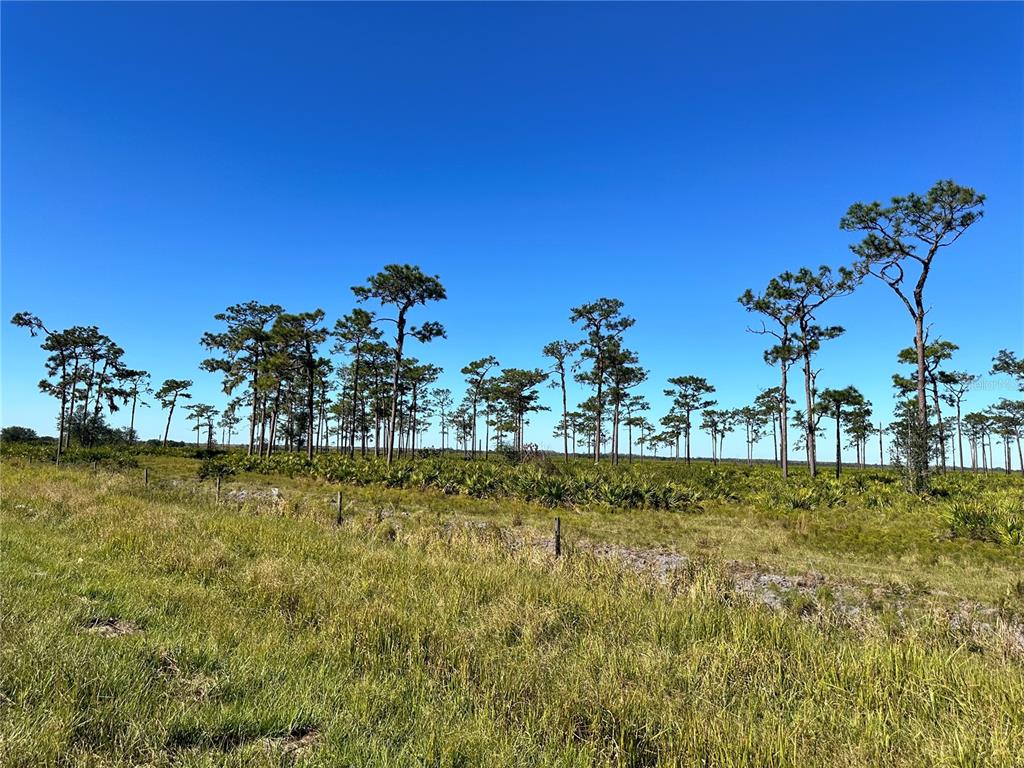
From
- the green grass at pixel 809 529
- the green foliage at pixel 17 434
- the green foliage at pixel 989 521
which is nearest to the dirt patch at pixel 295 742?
the green grass at pixel 809 529

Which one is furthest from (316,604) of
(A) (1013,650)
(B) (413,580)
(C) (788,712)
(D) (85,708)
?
(A) (1013,650)

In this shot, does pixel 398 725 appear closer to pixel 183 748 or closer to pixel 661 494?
pixel 183 748

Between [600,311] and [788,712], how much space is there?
37.4 metres

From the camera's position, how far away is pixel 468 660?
4.69 m

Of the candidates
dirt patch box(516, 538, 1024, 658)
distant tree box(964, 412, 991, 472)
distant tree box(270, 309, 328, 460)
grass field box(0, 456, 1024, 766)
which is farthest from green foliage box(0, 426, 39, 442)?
distant tree box(964, 412, 991, 472)

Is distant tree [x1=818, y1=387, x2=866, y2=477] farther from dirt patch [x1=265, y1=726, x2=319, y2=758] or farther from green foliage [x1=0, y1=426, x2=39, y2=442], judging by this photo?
green foliage [x1=0, y1=426, x2=39, y2=442]

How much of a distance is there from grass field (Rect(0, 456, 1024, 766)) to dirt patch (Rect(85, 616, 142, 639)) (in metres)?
0.03

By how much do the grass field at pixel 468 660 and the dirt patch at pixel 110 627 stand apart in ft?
0.11

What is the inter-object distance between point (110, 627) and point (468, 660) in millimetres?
3416

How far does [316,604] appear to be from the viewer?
5941 mm

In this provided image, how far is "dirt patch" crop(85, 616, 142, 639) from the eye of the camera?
14.8 feet

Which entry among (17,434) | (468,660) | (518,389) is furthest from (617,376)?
(17,434)

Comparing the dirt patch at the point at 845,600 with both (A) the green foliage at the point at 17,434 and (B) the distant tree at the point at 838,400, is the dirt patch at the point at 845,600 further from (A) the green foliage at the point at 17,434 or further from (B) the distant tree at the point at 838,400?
(A) the green foliage at the point at 17,434

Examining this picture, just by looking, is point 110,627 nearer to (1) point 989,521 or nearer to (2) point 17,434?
(1) point 989,521
